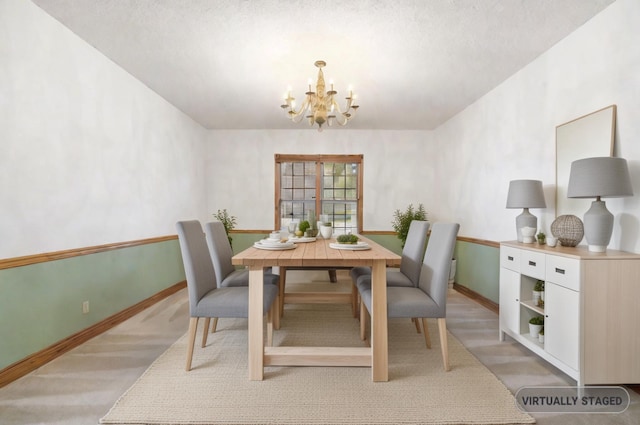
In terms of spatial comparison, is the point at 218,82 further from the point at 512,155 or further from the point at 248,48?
the point at 512,155

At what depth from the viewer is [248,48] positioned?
270cm

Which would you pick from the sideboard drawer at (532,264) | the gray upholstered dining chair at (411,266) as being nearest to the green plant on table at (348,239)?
the gray upholstered dining chair at (411,266)

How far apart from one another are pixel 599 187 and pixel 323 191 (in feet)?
13.1

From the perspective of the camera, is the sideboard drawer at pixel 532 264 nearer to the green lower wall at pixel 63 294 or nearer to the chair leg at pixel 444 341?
the chair leg at pixel 444 341

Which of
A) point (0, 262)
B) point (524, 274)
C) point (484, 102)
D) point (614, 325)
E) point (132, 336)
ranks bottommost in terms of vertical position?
point (132, 336)

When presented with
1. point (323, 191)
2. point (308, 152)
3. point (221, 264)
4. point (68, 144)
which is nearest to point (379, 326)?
point (221, 264)

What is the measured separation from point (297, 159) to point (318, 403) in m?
4.18

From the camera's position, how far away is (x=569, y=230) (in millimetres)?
2201

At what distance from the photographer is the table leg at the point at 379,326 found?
1915 millimetres

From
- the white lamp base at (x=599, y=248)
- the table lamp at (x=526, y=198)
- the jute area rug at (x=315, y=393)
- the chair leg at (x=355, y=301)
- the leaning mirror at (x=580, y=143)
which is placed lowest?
the jute area rug at (x=315, y=393)

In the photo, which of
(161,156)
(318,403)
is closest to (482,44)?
(318,403)

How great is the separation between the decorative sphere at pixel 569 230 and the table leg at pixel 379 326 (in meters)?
1.43

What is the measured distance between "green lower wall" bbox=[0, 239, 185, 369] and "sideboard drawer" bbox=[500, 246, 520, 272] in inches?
141

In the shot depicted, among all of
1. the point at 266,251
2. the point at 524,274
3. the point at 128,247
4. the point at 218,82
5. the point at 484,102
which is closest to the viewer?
the point at 266,251
